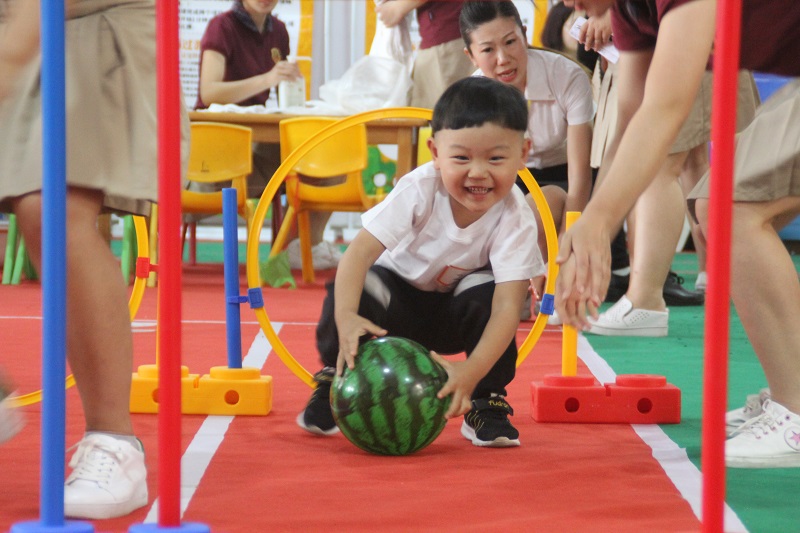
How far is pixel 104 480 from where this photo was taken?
200cm

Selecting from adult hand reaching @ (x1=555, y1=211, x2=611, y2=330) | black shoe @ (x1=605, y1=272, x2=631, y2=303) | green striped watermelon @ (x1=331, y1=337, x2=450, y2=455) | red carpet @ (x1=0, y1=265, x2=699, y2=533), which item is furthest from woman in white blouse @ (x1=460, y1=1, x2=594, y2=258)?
adult hand reaching @ (x1=555, y1=211, x2=611, y2=330)

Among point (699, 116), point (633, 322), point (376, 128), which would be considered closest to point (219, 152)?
point (376, 128)

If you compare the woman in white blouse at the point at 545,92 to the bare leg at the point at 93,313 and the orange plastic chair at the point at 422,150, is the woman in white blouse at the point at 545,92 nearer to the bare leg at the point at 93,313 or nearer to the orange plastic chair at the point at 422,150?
the orange plastic chair at the point at 422,150

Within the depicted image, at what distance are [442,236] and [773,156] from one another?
822 mm

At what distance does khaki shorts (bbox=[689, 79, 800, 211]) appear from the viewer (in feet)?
7.90

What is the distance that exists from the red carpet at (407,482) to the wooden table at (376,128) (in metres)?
3.00

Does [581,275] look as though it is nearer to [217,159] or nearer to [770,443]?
[770,443]

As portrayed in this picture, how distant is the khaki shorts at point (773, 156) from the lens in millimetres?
2408

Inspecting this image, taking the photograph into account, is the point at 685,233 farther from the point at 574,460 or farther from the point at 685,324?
the point at 574,460

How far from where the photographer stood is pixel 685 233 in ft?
30.4

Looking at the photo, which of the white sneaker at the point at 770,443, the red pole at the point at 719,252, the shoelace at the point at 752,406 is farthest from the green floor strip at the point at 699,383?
the red pole at the point at 719,252

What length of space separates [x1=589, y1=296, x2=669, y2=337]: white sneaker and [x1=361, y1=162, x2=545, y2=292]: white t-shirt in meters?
1.84

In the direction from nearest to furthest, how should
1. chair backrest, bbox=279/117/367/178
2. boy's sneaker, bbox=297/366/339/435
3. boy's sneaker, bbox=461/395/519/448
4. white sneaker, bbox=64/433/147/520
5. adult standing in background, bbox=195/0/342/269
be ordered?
white sneaker, bbox=64/433/147/520
boy's sneaker, bbox=461/395/519/448
boy's sneaker, bbox=297/366/339/435
chair backrest, bbox=279/117/367/178
adult standing in background, bbox=195/0/342/269

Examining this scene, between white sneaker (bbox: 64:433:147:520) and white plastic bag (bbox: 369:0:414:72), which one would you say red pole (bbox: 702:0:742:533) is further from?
white plastic bag (bbox: 369:0:414:72)
